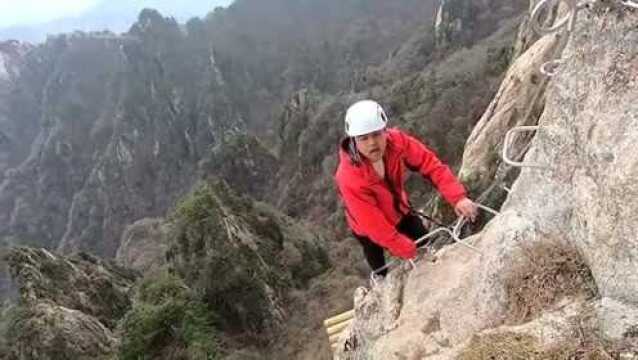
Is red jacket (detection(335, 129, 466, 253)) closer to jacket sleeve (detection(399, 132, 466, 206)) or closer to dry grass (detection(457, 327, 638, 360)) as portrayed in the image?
jacket sleeve (detection(399, 132, 466, 206))

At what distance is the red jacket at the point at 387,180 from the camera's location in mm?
5453

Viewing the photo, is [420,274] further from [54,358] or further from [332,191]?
[332,191]

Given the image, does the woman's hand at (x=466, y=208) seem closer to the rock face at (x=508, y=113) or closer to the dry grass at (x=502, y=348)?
the dry grass at (x=502, y=348)

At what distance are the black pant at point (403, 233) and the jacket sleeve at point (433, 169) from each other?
93 cm

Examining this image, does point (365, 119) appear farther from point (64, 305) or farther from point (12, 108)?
point (12, 108)

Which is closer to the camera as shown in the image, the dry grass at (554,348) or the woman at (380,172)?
the dry grass at (554,348)

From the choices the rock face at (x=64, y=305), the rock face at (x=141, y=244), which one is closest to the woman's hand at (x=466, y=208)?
the rock face at (x=64, y=305)

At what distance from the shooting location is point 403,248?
5.82 metres

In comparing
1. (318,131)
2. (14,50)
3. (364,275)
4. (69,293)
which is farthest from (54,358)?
(14,50)

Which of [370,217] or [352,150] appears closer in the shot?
[352,150]

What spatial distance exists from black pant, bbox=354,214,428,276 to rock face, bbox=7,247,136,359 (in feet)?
68.5

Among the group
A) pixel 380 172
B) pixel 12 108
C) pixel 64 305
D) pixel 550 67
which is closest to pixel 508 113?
pixel 550 67

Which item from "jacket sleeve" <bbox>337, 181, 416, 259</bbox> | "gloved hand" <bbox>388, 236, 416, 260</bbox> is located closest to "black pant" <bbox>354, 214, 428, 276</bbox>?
"gloved hand" <bbox>388, 236, 416, 260</bbox>

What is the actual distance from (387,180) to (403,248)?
597 mm
